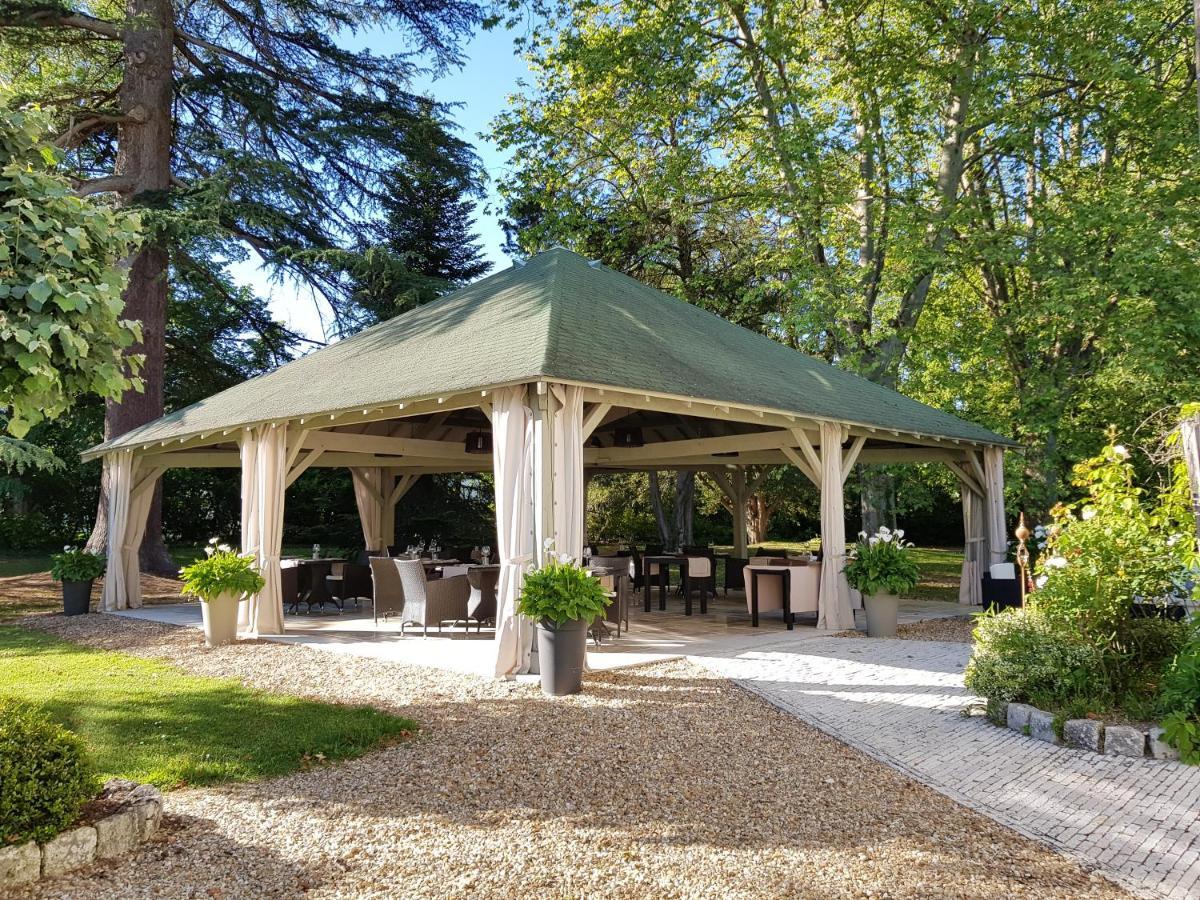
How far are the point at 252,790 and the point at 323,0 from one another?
58.0 ft

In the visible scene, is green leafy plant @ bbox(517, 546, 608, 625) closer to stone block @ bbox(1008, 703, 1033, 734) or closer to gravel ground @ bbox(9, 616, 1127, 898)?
gravel ground @ bbox(9, 616, 1127, 898)

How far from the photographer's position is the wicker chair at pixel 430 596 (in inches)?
349

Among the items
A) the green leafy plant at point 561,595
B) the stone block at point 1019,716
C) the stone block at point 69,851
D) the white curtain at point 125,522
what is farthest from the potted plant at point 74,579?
the stone block at point 1019,716

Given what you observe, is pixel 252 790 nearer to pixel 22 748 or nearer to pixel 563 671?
pixel 22 748

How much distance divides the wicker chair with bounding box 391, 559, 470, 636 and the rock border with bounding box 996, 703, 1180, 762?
560 centimetres

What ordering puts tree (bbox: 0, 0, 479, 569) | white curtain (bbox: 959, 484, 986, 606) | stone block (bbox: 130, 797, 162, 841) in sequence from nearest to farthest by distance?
stone block (bbox: 130, 797, 162, 841)
white curtain (bbox: 959, 484, 986, 606)
tree (bbox: 0, 0, 479, 569)

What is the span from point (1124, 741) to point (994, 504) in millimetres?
8311

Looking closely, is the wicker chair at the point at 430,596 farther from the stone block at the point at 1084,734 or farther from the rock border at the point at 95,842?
the stone block at the point at 1084,734

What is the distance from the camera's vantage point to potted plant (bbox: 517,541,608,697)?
621cm

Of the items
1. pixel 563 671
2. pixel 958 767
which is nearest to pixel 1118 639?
pixel 958 767

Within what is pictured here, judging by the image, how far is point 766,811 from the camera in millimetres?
3869

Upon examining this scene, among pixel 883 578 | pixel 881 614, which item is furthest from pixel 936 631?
pixel 883 578

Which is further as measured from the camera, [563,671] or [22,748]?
[563,671]

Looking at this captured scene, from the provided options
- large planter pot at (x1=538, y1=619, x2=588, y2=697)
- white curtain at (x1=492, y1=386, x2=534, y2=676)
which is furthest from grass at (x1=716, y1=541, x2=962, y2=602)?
large planter pot at (x1=538, y1=619, x2=588, y2=697)
